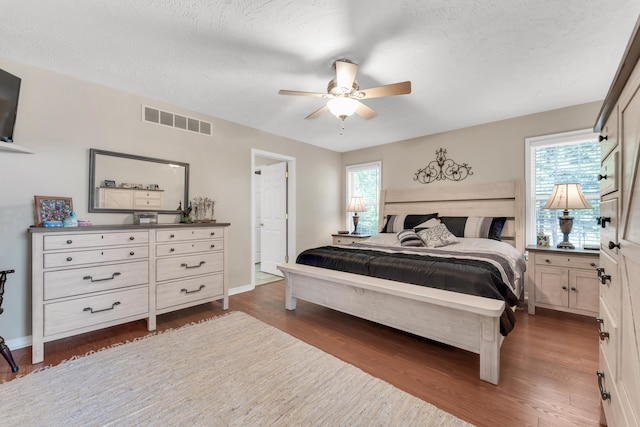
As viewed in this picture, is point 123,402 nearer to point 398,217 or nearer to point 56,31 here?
point 56,31

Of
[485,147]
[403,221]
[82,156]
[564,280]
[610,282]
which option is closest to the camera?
[610,282]

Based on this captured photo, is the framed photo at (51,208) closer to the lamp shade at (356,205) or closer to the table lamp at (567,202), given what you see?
the lamp shade at (356,205)

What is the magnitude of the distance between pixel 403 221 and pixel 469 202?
992 mm

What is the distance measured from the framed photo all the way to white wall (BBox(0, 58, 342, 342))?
2.8 inches

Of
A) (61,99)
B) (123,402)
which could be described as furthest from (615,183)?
(61,99)

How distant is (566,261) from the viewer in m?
2.90

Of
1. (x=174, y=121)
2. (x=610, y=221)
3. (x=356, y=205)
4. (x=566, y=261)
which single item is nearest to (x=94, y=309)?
(x=174, y=121)

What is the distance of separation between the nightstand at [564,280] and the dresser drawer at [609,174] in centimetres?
195

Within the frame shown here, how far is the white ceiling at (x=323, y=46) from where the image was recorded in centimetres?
180

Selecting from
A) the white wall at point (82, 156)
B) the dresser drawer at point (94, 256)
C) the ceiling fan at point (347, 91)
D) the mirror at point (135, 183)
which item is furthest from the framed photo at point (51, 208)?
the ceiling fan at point (347, 91)

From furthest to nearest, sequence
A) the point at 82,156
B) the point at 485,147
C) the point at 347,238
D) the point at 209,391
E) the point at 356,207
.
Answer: the point at 356,207, the point at 347,238, the point at 485,147, the point at 82,156, the point at 209,391

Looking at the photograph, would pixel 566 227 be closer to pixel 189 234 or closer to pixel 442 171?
pixel 442 171

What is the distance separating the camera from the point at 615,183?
1106 mm

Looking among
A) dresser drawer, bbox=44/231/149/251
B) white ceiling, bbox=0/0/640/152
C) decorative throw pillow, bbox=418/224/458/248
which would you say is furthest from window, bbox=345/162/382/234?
dresser drawer, bbox=44/231/149/251
